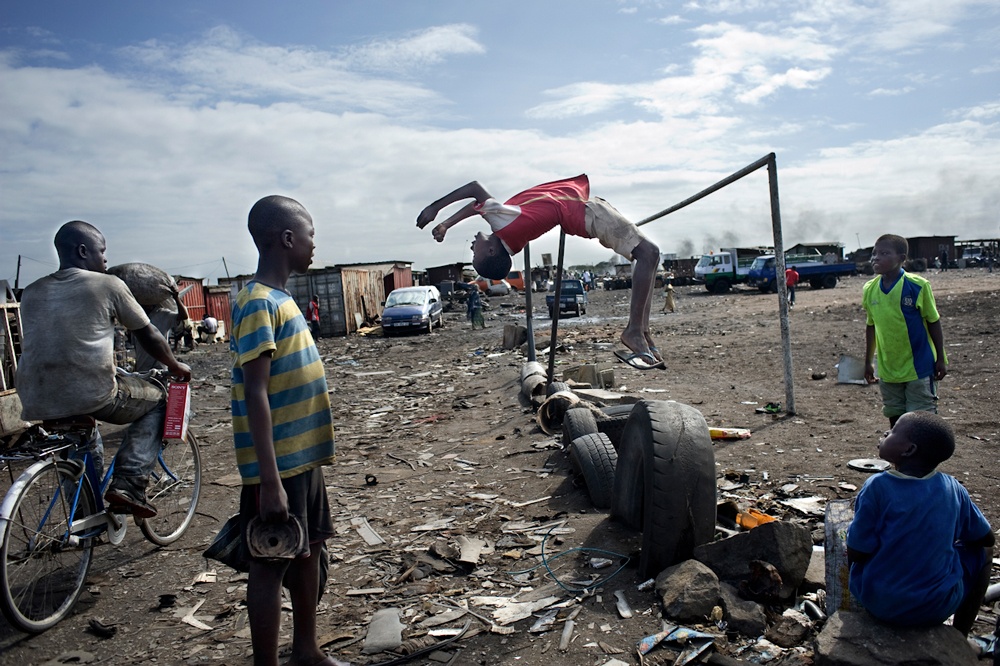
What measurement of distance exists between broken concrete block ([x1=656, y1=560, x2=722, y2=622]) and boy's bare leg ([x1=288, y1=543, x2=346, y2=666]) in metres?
1.59

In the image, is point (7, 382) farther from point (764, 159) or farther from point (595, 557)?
point (764, 159)

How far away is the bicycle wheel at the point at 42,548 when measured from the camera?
3.36 metres

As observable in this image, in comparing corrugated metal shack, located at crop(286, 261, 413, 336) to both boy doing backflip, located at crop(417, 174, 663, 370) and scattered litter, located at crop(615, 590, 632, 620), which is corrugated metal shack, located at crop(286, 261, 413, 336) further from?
scattered litter, located at crop(615, 590, 632, 620)

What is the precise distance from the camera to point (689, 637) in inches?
116

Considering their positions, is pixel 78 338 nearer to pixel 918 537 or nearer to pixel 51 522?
pixel 51 522

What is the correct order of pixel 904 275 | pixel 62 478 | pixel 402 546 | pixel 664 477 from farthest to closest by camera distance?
pixel 904 275 < pixel 402 546 < pixel 62 478 < pixel 664 477

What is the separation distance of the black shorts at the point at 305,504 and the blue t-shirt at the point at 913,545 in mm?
2239

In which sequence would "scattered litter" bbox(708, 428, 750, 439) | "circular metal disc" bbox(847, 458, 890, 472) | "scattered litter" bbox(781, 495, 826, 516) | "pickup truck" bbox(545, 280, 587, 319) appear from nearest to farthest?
"scattered litter" bbox(781, 495, 826, 516)
"circular metal disc" bbox(847, 458, 890, 472)
"scattered litter" bbox(708, 428, 750, 439)
"pickup truck" bbox(545, 280, 587, 319)

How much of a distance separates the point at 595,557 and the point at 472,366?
11247mm

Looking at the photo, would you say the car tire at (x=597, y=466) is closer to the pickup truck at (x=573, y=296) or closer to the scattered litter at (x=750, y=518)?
the scattered litter at (x=750, y=518)

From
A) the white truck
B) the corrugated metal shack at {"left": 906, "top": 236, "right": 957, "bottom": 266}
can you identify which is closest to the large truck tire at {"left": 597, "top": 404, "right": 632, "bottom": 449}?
the white truck

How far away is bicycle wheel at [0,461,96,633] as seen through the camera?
3.36m

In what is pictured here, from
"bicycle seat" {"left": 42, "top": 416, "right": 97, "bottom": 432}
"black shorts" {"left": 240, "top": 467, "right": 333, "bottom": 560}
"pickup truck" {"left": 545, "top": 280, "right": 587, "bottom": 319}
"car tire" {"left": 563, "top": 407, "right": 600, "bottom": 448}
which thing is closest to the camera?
"black shorts" {"left": 240, "top": 467, "right": 333, "bottom": 560}

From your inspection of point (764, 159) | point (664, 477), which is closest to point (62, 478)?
point (664, 477)
